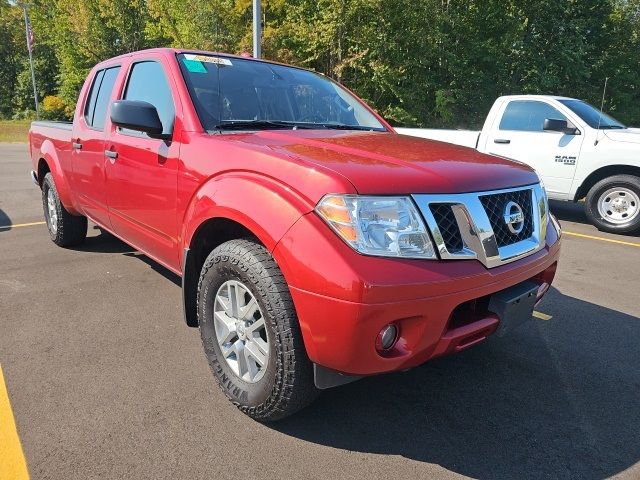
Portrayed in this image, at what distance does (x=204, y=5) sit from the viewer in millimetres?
23453

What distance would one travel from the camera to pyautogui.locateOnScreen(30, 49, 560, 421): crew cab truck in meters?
1.95

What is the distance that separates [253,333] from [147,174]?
1.41 m

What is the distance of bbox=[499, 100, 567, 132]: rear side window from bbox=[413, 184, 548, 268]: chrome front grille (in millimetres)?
6172

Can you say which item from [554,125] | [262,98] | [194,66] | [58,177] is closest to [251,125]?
[262,98]

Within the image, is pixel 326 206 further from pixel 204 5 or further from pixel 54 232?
pixel 204 5

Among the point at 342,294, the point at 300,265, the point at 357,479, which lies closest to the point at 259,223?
the point at 300,265

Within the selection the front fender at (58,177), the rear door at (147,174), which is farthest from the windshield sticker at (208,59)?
the front fender at (58,177)

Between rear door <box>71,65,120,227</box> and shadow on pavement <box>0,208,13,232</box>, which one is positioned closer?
rear door <box>71,65,120,227</box>

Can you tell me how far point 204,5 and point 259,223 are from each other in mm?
24561

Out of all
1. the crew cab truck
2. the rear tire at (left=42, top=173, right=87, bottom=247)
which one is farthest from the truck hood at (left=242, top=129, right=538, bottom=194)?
the rear tire at (left=42, top=173, right=87, bottom=247)

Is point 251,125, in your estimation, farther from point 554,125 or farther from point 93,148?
point 554,125

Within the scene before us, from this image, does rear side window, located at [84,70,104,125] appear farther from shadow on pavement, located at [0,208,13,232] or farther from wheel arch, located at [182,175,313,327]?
shadow on pavement, located at [0,208,13,232]

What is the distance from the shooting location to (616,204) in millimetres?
7285

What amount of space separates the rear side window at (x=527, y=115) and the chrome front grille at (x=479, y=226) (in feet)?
20.2
